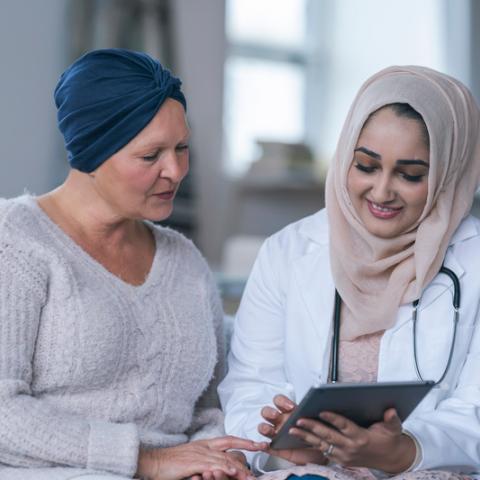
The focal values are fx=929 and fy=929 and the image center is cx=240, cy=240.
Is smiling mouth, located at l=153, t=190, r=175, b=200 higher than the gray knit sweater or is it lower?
higher

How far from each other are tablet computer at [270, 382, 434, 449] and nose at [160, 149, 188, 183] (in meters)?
0.55

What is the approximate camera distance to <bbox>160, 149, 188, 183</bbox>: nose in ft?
6.08

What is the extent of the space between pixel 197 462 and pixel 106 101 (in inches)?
28.3

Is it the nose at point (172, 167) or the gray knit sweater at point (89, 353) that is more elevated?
the nose at point (172, 167)

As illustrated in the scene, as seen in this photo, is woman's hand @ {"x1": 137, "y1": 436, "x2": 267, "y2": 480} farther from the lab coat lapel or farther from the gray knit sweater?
the lab coat lapel

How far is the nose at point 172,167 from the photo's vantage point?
73.0 inches

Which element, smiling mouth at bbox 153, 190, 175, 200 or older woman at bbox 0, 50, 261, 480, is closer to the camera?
A: older woman at bbox 0, 50, 261, 480

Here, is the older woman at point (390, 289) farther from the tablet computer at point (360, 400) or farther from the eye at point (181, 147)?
the eye at point (181, 147)

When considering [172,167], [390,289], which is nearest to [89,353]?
[172,167]

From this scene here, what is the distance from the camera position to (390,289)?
1.96 meters

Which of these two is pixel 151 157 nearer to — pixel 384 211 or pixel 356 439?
pixel 384 211

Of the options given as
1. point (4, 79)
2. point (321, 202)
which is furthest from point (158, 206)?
point (321, 202)

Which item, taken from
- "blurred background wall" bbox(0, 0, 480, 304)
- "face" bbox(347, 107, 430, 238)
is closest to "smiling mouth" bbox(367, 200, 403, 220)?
"face" bbox(347, 107, 430, 238)

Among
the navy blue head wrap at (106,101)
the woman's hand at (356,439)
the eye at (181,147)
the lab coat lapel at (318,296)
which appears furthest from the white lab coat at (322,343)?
the navy blue head wrap at (106,101)
